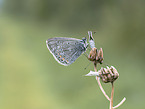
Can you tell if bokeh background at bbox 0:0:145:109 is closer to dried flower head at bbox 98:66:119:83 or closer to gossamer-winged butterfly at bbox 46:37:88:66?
gossamer-winged butterfly at bbox 46:37:88:66

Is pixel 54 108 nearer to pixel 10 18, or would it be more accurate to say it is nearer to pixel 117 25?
pixel 117 25

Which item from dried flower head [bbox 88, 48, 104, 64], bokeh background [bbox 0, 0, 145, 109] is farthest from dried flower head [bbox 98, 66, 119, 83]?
bokeh background [bbox 0, 0, 145, 109]

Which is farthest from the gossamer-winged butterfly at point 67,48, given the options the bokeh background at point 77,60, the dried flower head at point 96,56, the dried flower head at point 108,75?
the bokeh background at point 77,60

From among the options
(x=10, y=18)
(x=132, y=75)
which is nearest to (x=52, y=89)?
(x=132, y=75)

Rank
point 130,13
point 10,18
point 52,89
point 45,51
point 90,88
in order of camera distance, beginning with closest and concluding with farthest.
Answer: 1. point 90,88
2. point 52,89
3. point 45,51
4. point 130,13
5. point 10,18

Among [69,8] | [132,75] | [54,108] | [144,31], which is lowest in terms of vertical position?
[54,108]

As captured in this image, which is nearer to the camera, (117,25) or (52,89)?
(52,89)

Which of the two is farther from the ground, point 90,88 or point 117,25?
point 117,25

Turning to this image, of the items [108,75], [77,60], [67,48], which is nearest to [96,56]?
[108,75]
